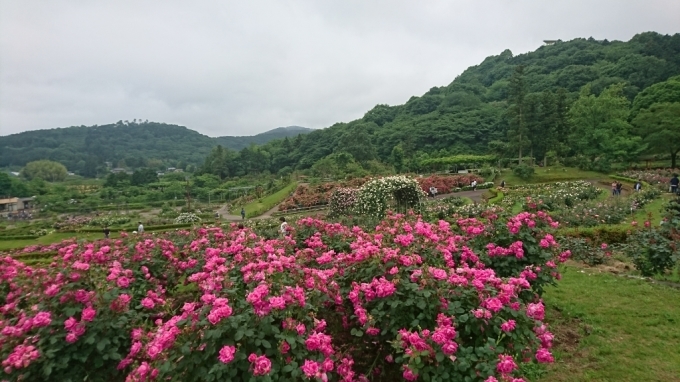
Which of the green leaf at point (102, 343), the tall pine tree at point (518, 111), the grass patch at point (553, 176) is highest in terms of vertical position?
the tall pine tree at point (518, 111)

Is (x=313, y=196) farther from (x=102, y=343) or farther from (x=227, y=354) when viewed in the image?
(x=227, y=354)

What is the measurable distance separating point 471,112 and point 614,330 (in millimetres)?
66080

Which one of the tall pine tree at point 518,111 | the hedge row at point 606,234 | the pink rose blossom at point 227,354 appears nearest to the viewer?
the pink rose blossom at point 227,354

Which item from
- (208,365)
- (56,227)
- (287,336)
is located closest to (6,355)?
(208,365)

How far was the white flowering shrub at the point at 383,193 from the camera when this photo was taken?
48.4 ft

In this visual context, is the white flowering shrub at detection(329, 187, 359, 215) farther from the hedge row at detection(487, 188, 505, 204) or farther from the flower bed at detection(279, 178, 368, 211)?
the hedge row at detection(487, 188, 505, 204)

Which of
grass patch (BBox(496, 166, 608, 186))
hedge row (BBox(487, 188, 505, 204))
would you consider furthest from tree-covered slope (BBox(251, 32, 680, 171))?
hedge row (BBox(487, 188, 505, 204))

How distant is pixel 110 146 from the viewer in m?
122

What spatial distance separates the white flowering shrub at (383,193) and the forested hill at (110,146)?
309ft

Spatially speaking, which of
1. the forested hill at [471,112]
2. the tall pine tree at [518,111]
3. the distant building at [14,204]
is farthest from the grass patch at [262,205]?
the distant building at [14,204]

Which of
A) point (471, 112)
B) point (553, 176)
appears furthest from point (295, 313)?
point (471, 112)

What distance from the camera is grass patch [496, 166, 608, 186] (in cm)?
3059

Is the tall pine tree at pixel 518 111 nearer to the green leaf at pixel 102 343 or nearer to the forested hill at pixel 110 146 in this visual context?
the green leaf at pixel 102 343

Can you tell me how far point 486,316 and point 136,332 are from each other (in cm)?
228
